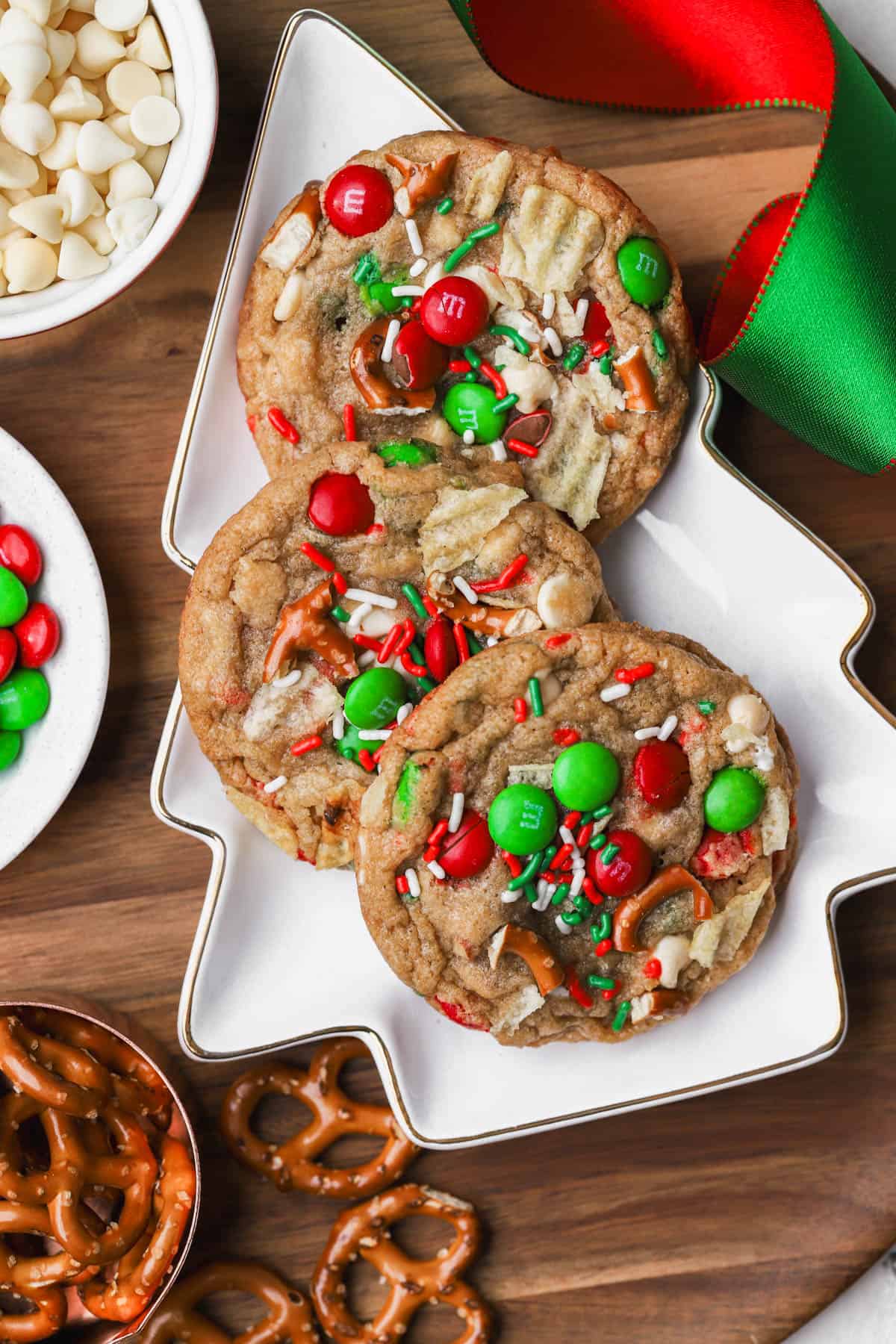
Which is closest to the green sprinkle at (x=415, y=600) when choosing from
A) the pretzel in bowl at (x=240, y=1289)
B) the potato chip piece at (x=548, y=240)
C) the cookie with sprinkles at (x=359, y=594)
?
the cookie with sprinkles at (x=359, y=594)

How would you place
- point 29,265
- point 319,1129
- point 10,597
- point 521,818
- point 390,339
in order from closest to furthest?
point 521,818
point 390,339
point 29,265
point 10,597
point 319,1129

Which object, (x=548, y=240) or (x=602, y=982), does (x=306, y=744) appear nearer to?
(x=602, y=982)

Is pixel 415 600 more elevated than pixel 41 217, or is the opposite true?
pixel 41 217

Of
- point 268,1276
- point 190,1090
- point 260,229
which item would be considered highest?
point 260,229

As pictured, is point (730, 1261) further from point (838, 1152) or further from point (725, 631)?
point (725, 631)

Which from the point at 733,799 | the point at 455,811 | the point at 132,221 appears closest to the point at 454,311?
the point at 132,221

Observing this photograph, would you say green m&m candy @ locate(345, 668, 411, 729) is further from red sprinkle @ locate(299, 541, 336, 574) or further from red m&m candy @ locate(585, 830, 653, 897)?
red m&m candy @ locate(585, 830, 653, 897)

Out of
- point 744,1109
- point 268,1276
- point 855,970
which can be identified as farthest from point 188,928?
point 855,970
